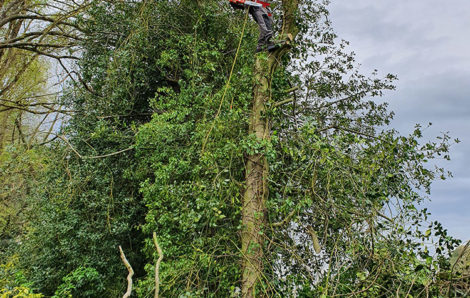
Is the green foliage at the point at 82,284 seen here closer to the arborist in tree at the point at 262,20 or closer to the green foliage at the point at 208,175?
the green foliage at the point at 208,175

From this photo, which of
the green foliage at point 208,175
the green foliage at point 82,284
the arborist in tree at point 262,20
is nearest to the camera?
the green foliage at point 208,175

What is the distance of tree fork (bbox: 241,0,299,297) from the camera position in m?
4.29

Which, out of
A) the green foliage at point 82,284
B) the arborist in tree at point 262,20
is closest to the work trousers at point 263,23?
the arborist in tree at point 262,20

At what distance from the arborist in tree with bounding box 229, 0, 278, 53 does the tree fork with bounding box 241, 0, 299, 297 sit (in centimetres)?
20

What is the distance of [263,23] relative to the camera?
5203 mm

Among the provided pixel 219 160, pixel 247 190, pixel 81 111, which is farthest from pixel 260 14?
pixel 81 111

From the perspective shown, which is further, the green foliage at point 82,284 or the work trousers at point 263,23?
the green foliage at point 82,284

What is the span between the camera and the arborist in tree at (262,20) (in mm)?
5137

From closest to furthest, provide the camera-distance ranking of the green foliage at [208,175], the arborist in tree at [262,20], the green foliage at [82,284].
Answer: the green foliage at [208,175], the arborist in tree at [262,20], the green foliage at [82,284]

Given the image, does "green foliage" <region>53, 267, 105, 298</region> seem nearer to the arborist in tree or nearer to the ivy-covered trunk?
the ivy-covered trunk

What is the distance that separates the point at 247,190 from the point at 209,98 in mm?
1679

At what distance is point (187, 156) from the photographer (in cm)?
521

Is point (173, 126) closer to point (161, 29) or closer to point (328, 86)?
point (161, 29)

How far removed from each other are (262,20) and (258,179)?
8.06ft
